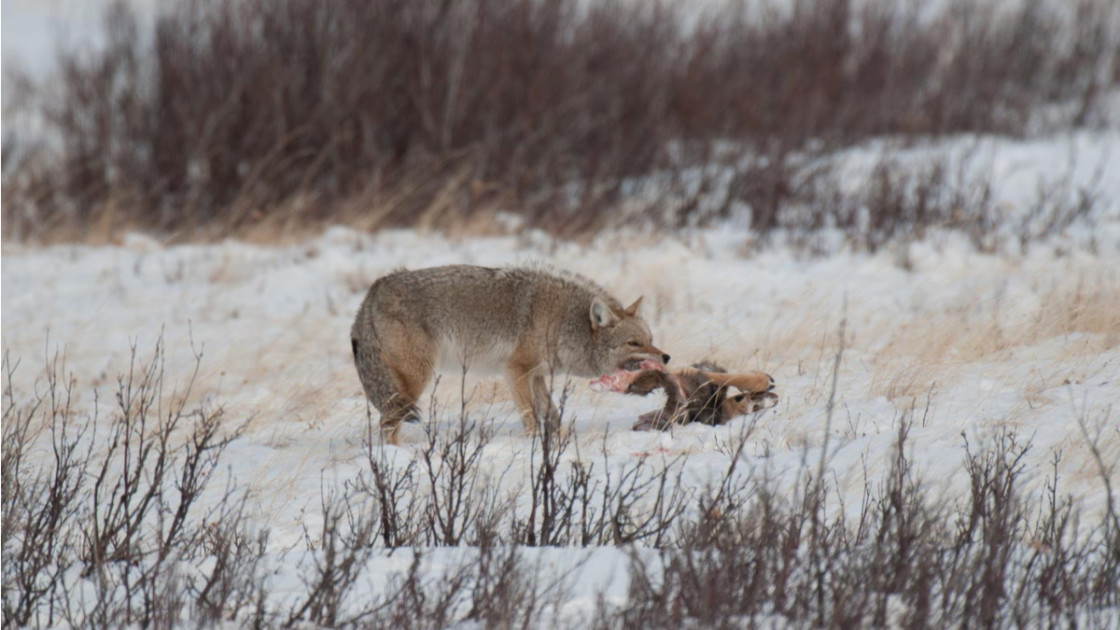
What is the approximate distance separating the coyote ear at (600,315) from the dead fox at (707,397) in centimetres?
48

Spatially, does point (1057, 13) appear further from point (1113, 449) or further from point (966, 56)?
point (1113, 449)

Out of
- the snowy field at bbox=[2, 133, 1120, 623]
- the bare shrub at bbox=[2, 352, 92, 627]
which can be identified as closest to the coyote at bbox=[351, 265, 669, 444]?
the snowy field at bbox=[2, 133, 1120, 623]

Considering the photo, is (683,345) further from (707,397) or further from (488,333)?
(488,333)

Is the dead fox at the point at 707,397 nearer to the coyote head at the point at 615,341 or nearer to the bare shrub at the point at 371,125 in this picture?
the coyote head at the point at 615,341

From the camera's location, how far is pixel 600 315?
693cm

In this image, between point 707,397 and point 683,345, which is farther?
point 683,345

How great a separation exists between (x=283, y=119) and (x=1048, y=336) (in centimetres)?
1005

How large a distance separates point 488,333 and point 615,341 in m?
0.80

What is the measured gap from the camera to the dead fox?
253 inches

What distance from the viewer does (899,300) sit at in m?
10.1

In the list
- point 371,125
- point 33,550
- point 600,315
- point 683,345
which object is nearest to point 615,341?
point 600,315

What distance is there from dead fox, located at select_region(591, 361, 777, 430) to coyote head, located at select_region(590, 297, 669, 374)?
0.31 m

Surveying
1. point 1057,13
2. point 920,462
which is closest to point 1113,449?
point 920,462

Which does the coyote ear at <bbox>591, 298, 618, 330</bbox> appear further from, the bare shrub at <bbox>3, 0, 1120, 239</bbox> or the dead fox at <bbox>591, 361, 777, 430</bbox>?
the bare shrub at <bbox>3, 0, 1120, 239</bbox>
